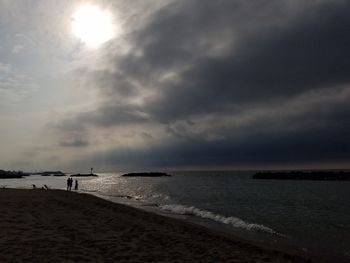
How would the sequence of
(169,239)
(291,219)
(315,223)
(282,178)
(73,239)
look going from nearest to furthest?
(73,239) → (169,239) → (315,223) → (291,219) → (282,178)

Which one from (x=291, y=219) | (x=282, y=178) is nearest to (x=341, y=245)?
(x=291, y=219)

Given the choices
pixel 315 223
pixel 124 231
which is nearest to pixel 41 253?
pixel 124 231

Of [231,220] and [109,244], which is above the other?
[109,244]

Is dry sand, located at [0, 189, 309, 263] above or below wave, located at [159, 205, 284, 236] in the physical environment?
above

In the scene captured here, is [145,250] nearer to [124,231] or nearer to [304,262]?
[124,231]

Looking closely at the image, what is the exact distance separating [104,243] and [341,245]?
12904 mm

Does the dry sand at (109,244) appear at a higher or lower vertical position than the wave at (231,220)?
higher

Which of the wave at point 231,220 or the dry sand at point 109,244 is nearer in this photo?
the dry sand at point 109,244

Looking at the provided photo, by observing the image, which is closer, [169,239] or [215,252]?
[215,252]

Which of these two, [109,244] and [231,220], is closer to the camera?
[109,244]

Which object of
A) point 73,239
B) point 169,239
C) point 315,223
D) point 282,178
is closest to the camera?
point 73,239

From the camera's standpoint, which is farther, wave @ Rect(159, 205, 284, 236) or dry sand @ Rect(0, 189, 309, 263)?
wave @ Rect(159, 205, 284, 236)

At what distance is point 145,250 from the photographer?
39.1 ft

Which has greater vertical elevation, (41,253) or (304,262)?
(41,253)
